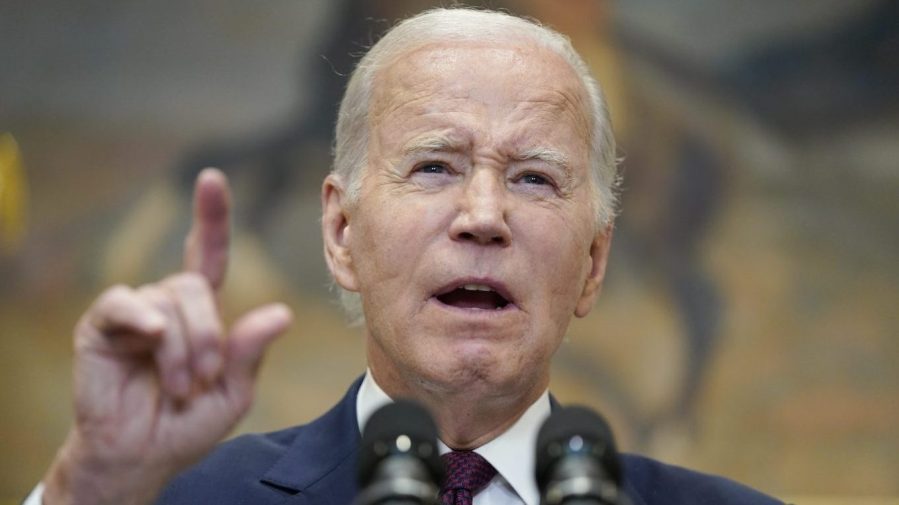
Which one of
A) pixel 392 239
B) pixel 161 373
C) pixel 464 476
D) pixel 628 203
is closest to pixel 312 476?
pixel 464 476

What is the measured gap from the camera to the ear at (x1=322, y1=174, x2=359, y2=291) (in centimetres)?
301

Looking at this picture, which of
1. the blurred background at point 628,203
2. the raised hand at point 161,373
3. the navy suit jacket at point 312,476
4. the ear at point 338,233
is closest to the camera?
the raised hand at point 161,373

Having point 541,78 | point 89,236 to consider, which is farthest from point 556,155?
point 89,236

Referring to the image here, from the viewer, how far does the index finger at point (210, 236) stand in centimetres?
184

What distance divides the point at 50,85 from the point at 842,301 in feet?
16.3

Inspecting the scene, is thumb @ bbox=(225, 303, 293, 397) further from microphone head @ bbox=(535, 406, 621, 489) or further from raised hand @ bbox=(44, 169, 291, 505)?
microphone head @ bbox=(535, 406, 621, 489)

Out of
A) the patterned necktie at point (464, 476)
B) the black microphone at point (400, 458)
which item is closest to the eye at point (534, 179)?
the patterned necktie at point (464, 476)

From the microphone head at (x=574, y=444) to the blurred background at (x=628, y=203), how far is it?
18.4ft

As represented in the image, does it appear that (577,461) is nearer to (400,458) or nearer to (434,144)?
(400,458)

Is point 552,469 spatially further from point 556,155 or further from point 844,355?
point 844,355

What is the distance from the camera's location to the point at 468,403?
2.81m

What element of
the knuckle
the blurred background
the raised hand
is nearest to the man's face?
the raised hand

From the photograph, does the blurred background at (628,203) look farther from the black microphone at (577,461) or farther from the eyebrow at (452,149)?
the black microphone at (577,461)

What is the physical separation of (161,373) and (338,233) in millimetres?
1254
